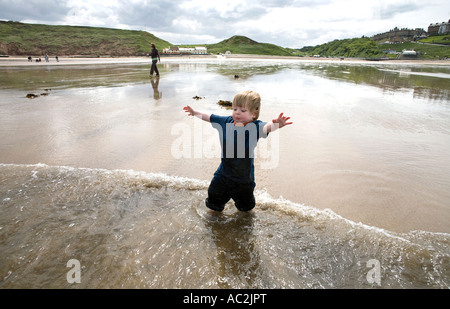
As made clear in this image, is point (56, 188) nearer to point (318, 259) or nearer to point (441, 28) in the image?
point (318, 259)

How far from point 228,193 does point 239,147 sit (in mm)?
511

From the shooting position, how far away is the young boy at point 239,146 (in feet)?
7.22

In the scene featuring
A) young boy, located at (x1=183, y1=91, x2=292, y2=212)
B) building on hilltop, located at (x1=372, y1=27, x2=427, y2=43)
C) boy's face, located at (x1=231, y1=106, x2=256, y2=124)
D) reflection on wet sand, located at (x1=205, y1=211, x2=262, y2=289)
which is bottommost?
A: reflection on wet sand, located at (x1=205, y1=211, x2=262, y2=289)

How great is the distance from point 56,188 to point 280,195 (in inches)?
116

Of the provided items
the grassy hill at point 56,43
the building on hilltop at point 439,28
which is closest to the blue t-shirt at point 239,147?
the grassy hill at point 56,43

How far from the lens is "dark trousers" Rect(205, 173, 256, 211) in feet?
7.79

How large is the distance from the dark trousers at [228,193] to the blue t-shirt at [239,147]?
0.06 metres

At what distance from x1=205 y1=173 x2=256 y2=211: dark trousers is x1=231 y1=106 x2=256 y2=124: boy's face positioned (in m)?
0.63

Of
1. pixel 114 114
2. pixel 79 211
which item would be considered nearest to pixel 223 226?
pixel 79 211

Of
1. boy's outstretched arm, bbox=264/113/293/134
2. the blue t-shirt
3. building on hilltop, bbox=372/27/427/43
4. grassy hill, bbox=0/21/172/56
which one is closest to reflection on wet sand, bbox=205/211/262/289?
the blue t-shirt

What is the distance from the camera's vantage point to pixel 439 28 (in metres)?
122

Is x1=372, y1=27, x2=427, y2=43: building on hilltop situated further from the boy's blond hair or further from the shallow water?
the boy's blond hair

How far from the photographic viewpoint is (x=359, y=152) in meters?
4.29

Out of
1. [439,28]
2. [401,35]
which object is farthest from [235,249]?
[439,28]
